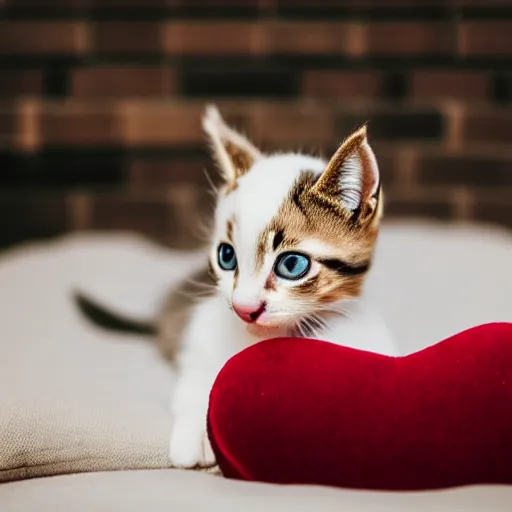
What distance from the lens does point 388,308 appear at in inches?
46.7

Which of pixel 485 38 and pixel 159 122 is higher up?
pixel 485 38

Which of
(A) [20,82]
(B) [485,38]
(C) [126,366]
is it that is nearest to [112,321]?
(C) [126,366]

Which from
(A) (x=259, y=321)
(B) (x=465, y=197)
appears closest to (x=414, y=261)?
(B) (x=465, y=197)

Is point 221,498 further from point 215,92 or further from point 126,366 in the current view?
point 215,92

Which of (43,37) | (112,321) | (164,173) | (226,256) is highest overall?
(43,37)

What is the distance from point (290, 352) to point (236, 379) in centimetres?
6

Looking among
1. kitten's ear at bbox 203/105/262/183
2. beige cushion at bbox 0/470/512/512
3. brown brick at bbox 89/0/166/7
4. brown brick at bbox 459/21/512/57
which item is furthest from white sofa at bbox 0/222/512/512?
brown brick at bbox 89/0/166/7

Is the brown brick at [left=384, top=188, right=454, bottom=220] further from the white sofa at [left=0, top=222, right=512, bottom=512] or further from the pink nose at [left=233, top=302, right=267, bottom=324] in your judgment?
the pink nose at [left=233, top=302, right=267, bottom=324]

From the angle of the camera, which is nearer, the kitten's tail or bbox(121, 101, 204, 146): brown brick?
the kitten's tail

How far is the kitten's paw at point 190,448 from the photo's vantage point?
78 cm

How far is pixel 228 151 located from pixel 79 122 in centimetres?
106

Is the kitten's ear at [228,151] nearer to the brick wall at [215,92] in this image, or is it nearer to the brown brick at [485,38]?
the brick wall at [215,92]

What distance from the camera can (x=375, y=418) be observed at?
2.26 ft

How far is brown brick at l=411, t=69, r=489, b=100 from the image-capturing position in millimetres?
1907
